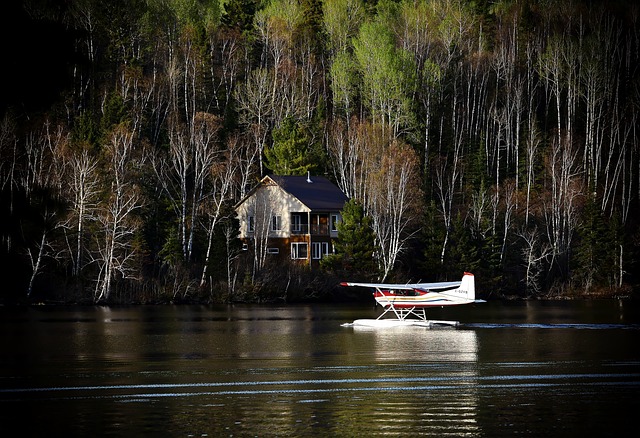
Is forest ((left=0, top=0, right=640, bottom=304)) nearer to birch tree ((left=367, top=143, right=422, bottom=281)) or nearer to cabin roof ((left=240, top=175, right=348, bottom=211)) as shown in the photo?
birch tree ((left=367, top=143, right=422, bottom=281))

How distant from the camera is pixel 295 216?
273ft

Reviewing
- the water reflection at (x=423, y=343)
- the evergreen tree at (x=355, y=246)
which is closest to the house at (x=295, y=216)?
the evergreen tree at (x=355, y=246)

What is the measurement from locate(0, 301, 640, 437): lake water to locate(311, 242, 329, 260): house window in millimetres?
27564

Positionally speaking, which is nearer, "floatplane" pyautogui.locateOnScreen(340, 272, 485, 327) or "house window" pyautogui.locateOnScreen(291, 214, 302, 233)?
"floatplane" pyautogui.locateOnScreen(340, 272, 485, 327)

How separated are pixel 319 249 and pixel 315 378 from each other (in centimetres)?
5220

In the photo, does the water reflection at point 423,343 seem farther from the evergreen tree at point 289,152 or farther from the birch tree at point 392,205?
the evergreen tree at point 289,152

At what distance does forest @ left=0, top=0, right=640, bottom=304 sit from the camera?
68.8m

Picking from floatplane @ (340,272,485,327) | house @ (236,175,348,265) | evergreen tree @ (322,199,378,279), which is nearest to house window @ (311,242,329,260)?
house @ (236,175,348,265)

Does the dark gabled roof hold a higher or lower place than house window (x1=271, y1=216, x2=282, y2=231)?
higher

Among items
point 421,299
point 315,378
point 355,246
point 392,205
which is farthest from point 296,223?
point 315,378

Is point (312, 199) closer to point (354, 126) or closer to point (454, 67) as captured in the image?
point (354, 126)

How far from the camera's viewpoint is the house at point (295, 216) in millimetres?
81375

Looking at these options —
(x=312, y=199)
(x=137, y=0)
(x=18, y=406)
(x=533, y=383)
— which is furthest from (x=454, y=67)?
(x=18, y=406)

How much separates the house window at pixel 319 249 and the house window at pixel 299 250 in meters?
0.77
